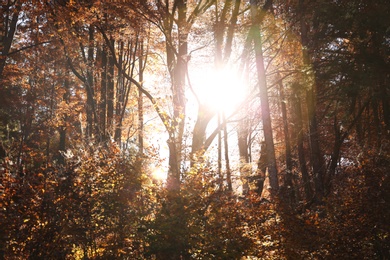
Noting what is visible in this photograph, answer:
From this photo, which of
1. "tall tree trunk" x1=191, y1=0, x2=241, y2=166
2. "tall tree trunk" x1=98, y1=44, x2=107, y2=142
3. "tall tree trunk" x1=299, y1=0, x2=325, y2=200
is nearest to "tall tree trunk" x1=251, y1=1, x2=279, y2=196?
"tall tree trunk" x1=191, y1=0, x2=241, y2=166

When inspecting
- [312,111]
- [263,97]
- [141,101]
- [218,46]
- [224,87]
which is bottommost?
[263,97]

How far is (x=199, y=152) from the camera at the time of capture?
29.9ft

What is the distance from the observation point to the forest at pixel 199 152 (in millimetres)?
7105

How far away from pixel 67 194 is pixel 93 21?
725 centimetres

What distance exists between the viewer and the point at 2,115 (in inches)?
1097

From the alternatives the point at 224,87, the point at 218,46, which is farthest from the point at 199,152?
the point at 224,87

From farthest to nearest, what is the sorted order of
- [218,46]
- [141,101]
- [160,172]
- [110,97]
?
1. [141,101]
2. [110,97]
3. [218,46]
4. [160,172]

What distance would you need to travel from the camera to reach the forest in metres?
7.11

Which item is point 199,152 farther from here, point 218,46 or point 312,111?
point 312,111

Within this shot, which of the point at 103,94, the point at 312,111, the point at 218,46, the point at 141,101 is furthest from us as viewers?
the point at 141,101

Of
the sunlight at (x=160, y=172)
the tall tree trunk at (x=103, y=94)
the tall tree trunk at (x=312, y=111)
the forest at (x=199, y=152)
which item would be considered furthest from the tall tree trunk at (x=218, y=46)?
the tall tree trunk at (x=103, y=94)

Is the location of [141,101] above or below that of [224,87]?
above

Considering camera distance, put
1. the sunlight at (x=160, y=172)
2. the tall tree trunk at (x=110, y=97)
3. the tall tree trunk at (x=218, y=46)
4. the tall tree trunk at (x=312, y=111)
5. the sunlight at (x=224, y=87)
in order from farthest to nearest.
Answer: the tall tree trunk at (x=110, y=97)
the tall tree trunk at (x=312, y=111)
the sunlight at (x=224, y=87)
the tall tree trunk at (x=218, y=46)
the sunlight at (x=160, y=172)

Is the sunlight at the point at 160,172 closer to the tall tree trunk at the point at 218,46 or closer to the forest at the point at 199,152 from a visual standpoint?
the forest at the point at 199,152
